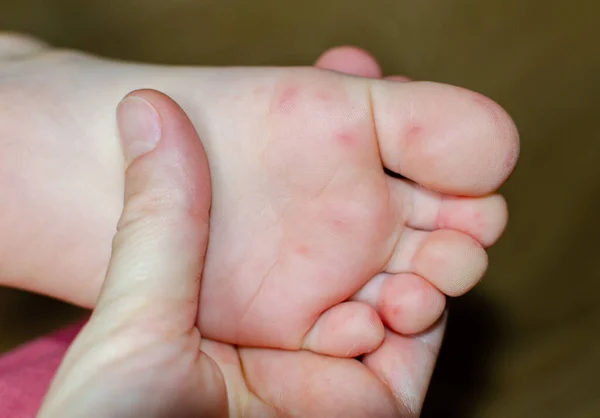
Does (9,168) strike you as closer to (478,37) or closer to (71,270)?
(71,270)

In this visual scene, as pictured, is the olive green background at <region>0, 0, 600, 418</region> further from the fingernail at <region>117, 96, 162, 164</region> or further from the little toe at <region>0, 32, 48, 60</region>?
the fingernail at <region>117, 96, 162, 164</region>

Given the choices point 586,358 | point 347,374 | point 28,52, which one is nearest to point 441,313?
point 347,374

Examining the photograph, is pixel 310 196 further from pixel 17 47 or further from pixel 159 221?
pixel 17 47

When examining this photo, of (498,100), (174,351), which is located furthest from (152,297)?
(498,100)

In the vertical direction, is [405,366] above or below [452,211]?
below

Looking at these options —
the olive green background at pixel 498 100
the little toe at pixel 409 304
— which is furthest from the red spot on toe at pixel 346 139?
the olive green background at pixel 498 100

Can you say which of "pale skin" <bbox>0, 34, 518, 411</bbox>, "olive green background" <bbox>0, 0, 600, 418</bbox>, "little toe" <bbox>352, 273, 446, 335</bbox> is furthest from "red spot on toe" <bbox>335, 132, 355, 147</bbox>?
"olive green background" <bbox>0, 0, 600, 418</bbox>

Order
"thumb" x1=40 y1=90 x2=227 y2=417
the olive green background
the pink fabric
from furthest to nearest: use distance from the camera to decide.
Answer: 1. the olive green background
2. the pink fabric
3. "thumb" x1=40 y1=90 x2=227 y2=417
